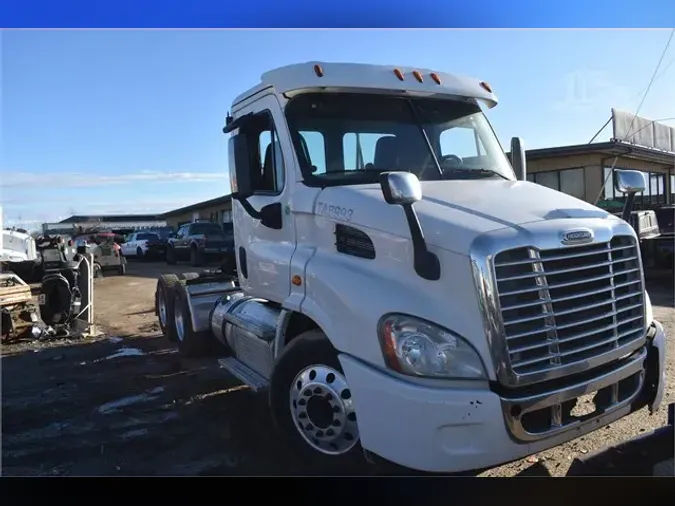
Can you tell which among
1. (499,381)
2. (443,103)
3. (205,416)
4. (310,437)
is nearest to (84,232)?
(205,416)

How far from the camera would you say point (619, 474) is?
300 centimetres

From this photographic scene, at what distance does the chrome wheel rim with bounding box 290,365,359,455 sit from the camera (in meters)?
3.04

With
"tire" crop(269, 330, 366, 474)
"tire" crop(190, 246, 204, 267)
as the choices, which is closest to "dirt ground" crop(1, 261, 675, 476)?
"tire" crop(269, 330, 366, 474)

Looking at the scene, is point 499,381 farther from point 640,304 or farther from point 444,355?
point 640,304

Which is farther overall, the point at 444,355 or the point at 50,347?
the point at 50,347

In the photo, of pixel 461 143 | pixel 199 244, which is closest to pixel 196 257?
pixel 199 244

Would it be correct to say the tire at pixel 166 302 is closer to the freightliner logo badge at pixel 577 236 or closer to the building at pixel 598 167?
the building at pixel 598 167

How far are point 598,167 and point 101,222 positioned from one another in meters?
3.32

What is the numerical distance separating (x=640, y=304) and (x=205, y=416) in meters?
3.11

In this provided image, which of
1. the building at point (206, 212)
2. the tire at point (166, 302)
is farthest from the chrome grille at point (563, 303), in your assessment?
the tire at point (166, 302)

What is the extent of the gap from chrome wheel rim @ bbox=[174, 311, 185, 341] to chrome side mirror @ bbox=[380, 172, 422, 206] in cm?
401

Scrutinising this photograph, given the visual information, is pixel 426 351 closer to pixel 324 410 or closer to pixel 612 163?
pixel 324 410

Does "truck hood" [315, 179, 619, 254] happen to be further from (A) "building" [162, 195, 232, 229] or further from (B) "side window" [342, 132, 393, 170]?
(A) "building" [162, 195, 232, 229]

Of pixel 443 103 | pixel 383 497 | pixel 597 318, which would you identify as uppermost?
pixel 443 103
